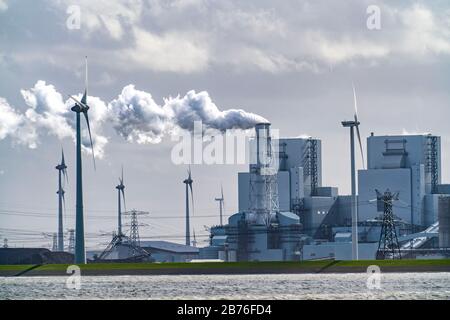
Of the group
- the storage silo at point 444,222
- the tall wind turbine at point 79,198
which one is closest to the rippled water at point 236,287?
the tall wind turbine at point 79,198

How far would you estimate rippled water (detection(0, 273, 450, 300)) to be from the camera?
73375 mm

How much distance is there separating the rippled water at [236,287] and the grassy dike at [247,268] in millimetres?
1110

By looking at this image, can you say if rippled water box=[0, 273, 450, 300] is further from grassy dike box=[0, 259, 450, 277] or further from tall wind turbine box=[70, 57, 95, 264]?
tall wind turbine box=[70, 57, 95, 264]

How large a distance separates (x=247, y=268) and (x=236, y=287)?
21.0 meters

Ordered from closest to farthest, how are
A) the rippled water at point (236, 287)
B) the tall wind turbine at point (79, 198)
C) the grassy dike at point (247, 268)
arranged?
the rippled water at point (236, 287)
the grassy dike at point (247, 268)
the tall wind turbine at point (79, 198)

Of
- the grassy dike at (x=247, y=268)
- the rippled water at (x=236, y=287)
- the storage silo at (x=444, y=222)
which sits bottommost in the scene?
the rippled water at (x=236, y=287)

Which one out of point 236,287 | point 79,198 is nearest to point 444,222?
point 79,198

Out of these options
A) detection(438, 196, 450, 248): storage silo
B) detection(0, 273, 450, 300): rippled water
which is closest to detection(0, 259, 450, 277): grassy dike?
detection(0, 273, 450, 300): rippled water

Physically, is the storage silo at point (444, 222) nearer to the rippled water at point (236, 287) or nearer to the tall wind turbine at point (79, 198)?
the tall wind turbine at point (79, 198)

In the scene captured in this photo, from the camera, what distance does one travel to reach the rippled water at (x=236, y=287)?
73.4 meters

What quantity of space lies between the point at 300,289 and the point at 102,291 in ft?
43.3

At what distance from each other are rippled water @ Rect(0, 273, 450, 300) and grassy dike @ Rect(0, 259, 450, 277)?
111 centimetres

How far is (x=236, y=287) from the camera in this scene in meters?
83.9
